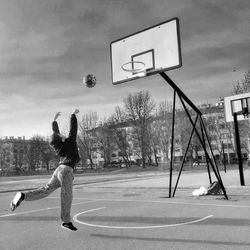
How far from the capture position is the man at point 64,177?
6.00 metres

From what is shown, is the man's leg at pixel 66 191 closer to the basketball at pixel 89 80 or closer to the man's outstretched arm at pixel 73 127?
the man's outstretched arm at pixel 73 127

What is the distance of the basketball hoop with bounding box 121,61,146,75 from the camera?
11.9 m

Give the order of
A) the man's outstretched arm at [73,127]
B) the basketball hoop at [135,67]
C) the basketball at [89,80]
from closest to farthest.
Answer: the man's outstretched arm at [73,127], the basketball at [89,80], the basketball hoop at [135,67]

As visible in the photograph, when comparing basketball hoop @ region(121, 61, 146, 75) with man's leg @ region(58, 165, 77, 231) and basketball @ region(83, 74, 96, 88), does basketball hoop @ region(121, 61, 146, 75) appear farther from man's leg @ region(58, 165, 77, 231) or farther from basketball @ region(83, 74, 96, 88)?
man's leg @ region(58, 165, 77, 231)

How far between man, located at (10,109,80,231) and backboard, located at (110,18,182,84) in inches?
231

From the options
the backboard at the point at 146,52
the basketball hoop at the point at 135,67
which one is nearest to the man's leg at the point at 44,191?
the backboard at the point at 146,52

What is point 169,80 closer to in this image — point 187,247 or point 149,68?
point 149,68

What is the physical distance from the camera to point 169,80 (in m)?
11.2

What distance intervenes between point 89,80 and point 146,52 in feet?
11.6

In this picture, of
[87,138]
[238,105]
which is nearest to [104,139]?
[87,138]

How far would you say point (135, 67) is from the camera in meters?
12.1

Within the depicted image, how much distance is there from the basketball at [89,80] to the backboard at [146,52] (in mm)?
2969

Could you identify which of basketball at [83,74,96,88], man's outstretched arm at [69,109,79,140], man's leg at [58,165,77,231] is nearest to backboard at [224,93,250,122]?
basketball at [83,74,96,88]

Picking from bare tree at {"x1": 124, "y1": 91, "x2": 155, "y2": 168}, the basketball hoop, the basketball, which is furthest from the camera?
bare tree at {"x1": 124, "y1": 91, "x2": 155, "y2": 168}
